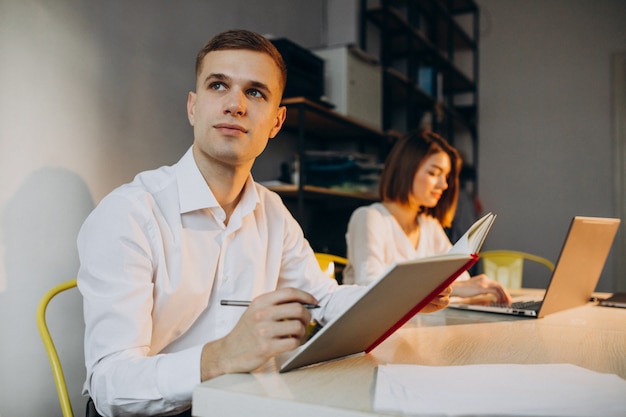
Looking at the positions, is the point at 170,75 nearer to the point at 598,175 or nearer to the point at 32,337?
the point at 32,337

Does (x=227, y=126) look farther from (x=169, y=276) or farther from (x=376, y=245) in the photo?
(x=376, y=245)

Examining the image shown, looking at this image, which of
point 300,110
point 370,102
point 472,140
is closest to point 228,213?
point 300,110

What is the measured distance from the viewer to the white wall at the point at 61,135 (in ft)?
4.91

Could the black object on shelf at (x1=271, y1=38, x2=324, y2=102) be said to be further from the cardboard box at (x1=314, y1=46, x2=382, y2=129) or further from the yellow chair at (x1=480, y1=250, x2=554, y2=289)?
the yellow chair at (x1=480, y1=250, x2=554, y2=289)

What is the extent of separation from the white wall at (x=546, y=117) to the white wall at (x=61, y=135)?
11.5ft

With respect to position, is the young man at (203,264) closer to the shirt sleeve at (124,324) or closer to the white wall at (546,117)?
the shirt sleeve at (124,324)

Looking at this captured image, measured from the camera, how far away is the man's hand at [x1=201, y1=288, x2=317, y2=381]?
785 millimetres

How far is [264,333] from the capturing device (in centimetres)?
78

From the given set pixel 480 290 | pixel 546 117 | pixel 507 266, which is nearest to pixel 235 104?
pixel 480 290

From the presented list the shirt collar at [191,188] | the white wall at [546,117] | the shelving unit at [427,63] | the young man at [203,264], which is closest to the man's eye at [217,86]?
the young man at [203,264]

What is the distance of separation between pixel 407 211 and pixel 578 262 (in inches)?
39.0

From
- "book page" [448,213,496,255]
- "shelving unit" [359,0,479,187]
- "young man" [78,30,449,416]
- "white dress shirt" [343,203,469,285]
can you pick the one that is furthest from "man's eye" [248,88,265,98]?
"shelving unit" [359,0,479,187]

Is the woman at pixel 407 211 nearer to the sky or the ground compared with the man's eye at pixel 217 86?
nearer to the ground

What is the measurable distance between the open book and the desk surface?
0.03 m
